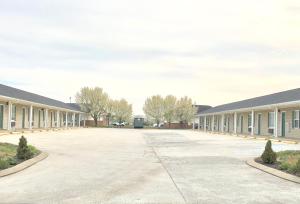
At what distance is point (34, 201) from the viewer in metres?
8.34

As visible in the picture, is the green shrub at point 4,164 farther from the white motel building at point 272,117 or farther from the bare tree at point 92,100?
the bare tree at point 92,100

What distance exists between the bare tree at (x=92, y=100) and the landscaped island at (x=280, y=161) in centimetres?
7280

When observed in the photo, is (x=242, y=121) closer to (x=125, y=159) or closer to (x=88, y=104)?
(x=125, y=159)

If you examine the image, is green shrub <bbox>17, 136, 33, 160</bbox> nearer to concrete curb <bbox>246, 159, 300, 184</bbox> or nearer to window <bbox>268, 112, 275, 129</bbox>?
concrete curb <bbox>246, 159, 300, 184</bbox>

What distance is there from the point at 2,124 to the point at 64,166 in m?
25.5

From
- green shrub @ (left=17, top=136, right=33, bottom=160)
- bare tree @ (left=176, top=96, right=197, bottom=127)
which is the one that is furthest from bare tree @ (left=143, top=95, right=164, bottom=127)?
green shrub @ (left=17, top=136, right=33, bottom=160)

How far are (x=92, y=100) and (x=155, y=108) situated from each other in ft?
49.0

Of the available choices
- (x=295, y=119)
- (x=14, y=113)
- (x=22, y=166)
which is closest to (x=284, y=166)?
(x=22, y=166)

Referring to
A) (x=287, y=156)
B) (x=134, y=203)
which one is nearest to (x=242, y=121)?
(x=287, y=156)

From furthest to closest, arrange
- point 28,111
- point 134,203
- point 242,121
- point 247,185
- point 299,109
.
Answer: point 242,121 < point 28,111 < point 299,109 < point 247,185 < point 134,203

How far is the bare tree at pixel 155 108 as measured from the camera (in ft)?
310

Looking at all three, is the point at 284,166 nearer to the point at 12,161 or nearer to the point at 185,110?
the point at 12,161

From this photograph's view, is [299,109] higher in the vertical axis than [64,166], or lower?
higher

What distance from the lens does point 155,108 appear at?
9506 cm
